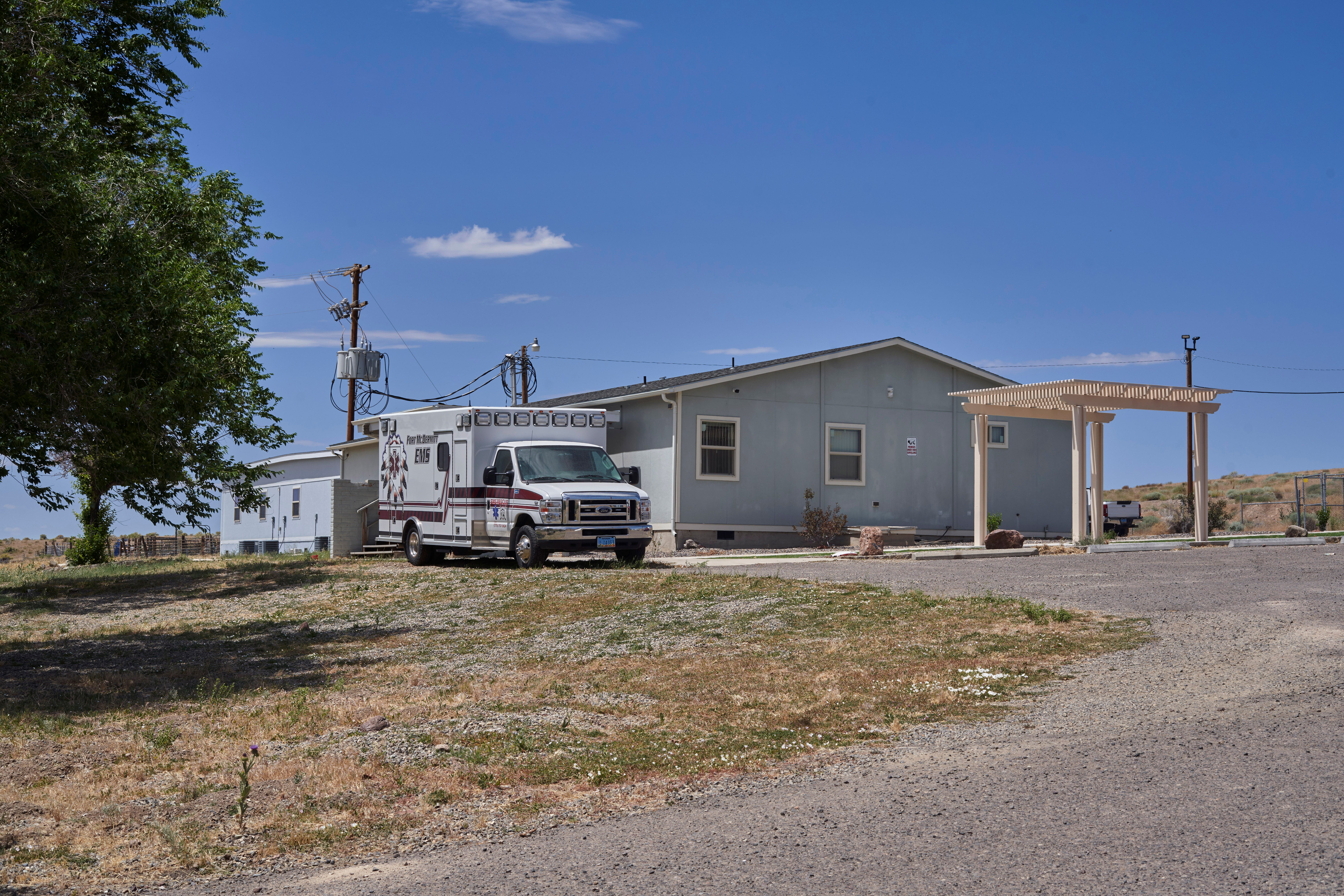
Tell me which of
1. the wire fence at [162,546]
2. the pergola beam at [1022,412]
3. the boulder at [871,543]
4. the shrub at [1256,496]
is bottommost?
the wire fence at [162,546]

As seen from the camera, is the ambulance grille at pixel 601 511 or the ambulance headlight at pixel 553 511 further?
the ambulance grille at pixel 601 511

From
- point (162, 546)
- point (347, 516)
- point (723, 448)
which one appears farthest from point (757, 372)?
point (162, 546)

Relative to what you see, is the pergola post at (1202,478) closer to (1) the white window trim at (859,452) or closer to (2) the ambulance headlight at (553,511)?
(1) the white window trim at (859,452)

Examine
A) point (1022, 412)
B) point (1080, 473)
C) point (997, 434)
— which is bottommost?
point (1080, 473)

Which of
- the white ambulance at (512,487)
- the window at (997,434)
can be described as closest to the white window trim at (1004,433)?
the window at (997,434)

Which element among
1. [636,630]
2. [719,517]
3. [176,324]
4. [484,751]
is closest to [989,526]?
[719,517]

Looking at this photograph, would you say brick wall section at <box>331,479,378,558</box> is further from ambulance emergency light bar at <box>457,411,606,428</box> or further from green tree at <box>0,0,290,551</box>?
green tree at <box>0,0,290,551</box>

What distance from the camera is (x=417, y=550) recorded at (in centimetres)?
2111

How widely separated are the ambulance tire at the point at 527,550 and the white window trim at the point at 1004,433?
1307 centimetres

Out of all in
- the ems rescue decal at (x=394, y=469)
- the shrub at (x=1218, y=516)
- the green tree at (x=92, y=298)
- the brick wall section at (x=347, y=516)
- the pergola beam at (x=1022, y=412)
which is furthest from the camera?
the shrub at (x=1218, y=516)

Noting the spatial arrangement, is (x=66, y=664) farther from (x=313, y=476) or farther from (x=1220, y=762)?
(x=313, y=476)

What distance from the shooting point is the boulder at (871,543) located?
20.3 metres

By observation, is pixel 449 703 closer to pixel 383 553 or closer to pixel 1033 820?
pixel 1033 820

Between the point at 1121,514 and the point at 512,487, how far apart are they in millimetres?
25232
